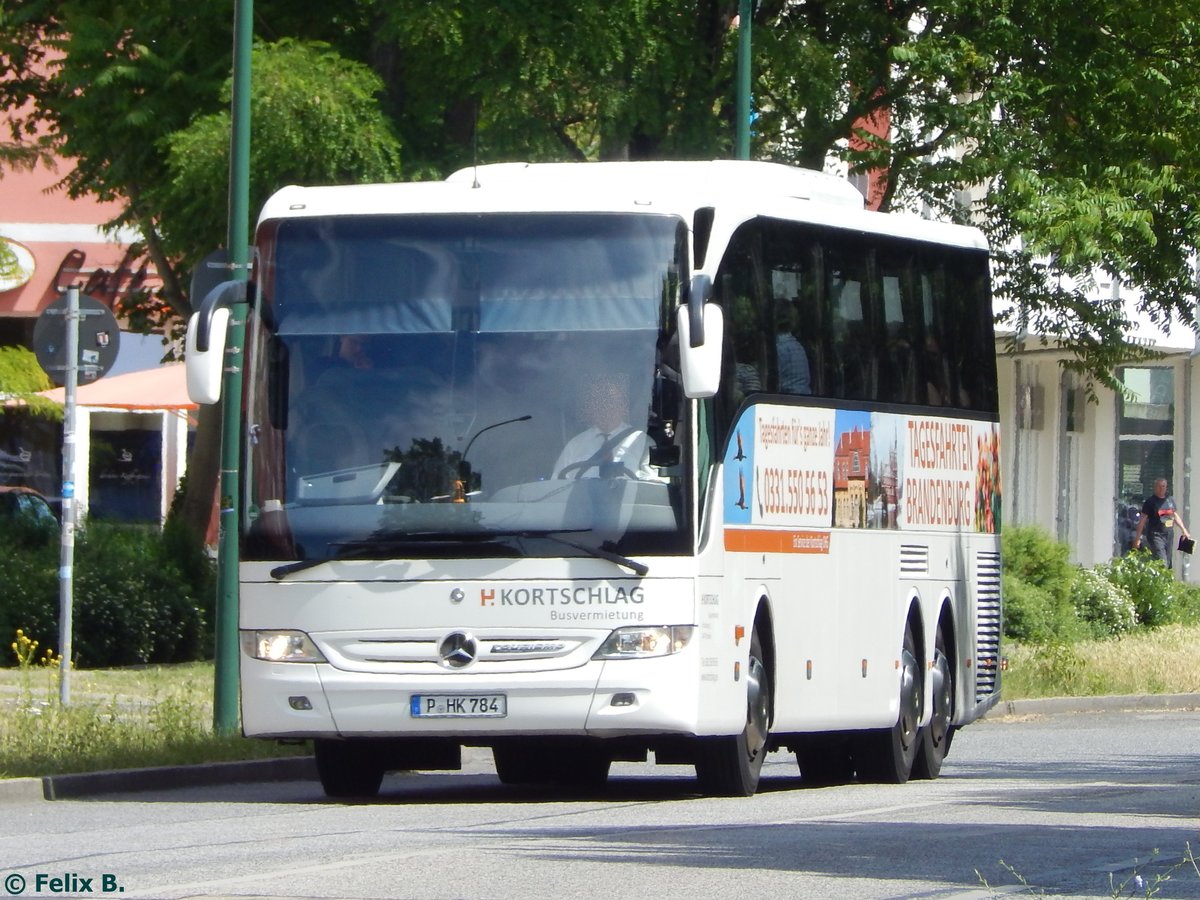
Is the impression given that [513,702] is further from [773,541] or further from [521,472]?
[773,541]

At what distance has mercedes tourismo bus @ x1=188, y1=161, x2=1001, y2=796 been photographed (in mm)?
13219

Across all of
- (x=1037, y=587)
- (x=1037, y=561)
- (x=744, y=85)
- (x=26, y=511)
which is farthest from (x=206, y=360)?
(x=1037, y=561)

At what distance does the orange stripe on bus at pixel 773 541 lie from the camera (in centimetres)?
1388

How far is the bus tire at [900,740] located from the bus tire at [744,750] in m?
1.87

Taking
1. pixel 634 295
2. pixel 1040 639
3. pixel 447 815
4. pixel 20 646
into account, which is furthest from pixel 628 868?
pixel 1040 639

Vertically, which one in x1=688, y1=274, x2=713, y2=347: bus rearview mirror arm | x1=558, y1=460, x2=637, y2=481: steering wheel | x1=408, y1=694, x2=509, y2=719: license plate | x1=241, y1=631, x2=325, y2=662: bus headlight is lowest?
x1=408, y1=694, x2=509, y2=719: license plate

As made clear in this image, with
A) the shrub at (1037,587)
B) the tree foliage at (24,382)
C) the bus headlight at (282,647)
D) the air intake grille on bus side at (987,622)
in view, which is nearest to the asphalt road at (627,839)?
the bus headlight at (282,647)

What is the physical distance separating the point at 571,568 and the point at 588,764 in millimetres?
2825

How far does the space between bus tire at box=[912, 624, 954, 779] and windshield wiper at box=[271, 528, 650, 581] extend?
4243 millimetres

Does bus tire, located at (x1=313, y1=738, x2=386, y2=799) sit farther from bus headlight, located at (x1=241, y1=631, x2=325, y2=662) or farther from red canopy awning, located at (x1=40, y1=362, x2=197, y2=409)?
red canopy awning, located at (x1=40, y1=362, x2=197, y2=409)

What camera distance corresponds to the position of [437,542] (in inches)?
523

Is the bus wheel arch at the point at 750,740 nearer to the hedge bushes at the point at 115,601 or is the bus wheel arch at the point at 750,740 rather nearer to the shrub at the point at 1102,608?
the hedge bushes at the point at 115,601

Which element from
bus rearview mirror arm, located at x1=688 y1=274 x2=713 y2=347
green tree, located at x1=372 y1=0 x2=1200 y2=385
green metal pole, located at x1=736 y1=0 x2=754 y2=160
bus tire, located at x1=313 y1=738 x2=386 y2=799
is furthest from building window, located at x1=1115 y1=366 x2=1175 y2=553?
bus rearview mirror arm, located at x1=688 y1=274 x2=713 y2=347

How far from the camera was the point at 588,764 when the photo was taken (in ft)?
51.6
